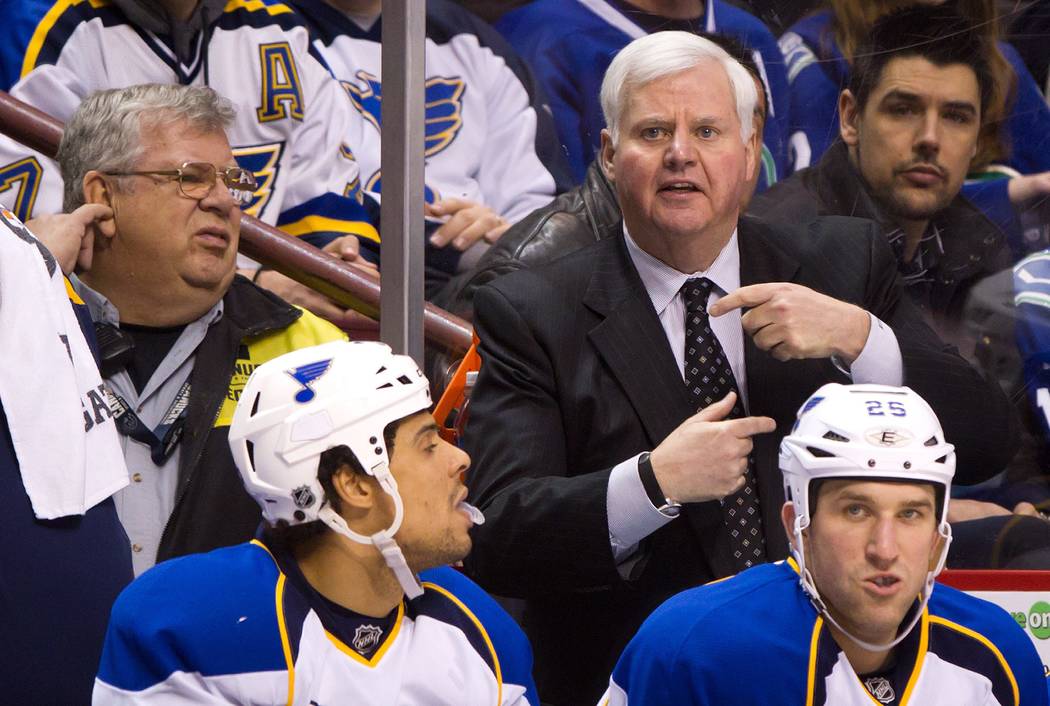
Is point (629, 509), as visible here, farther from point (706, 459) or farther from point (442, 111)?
point (442, 111)

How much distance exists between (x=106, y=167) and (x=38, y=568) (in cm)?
97

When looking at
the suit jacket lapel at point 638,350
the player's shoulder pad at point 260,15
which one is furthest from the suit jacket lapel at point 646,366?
the player's shoulder pad at point 260,15

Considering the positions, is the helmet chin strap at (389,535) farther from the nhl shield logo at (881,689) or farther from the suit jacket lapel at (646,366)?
the nhl shield logo at (881,689)

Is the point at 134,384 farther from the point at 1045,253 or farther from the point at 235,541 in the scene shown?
the point at 1045,253

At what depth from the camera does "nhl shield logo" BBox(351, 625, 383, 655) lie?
1.90 meters

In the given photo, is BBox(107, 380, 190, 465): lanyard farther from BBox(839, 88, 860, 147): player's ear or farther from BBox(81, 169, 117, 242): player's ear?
BBox(839, 88, 860, 147): player's ear

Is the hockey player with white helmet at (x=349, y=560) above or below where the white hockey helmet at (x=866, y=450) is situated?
below

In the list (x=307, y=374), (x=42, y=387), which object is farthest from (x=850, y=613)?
(x=42, y=387)

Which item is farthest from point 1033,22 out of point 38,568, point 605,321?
point 38,568

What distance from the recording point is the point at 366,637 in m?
1.90

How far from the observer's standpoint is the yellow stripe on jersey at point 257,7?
325 centimetres

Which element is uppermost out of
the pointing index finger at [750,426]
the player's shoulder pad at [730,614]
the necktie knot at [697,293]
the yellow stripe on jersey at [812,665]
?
the necktie knot at [697,293]

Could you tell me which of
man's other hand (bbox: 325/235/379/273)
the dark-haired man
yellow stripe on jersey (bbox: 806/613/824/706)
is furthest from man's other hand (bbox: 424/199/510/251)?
yellow stripe on jersey (bbox: 806/613/824/706)

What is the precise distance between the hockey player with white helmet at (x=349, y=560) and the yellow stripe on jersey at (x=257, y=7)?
58.8 inches
